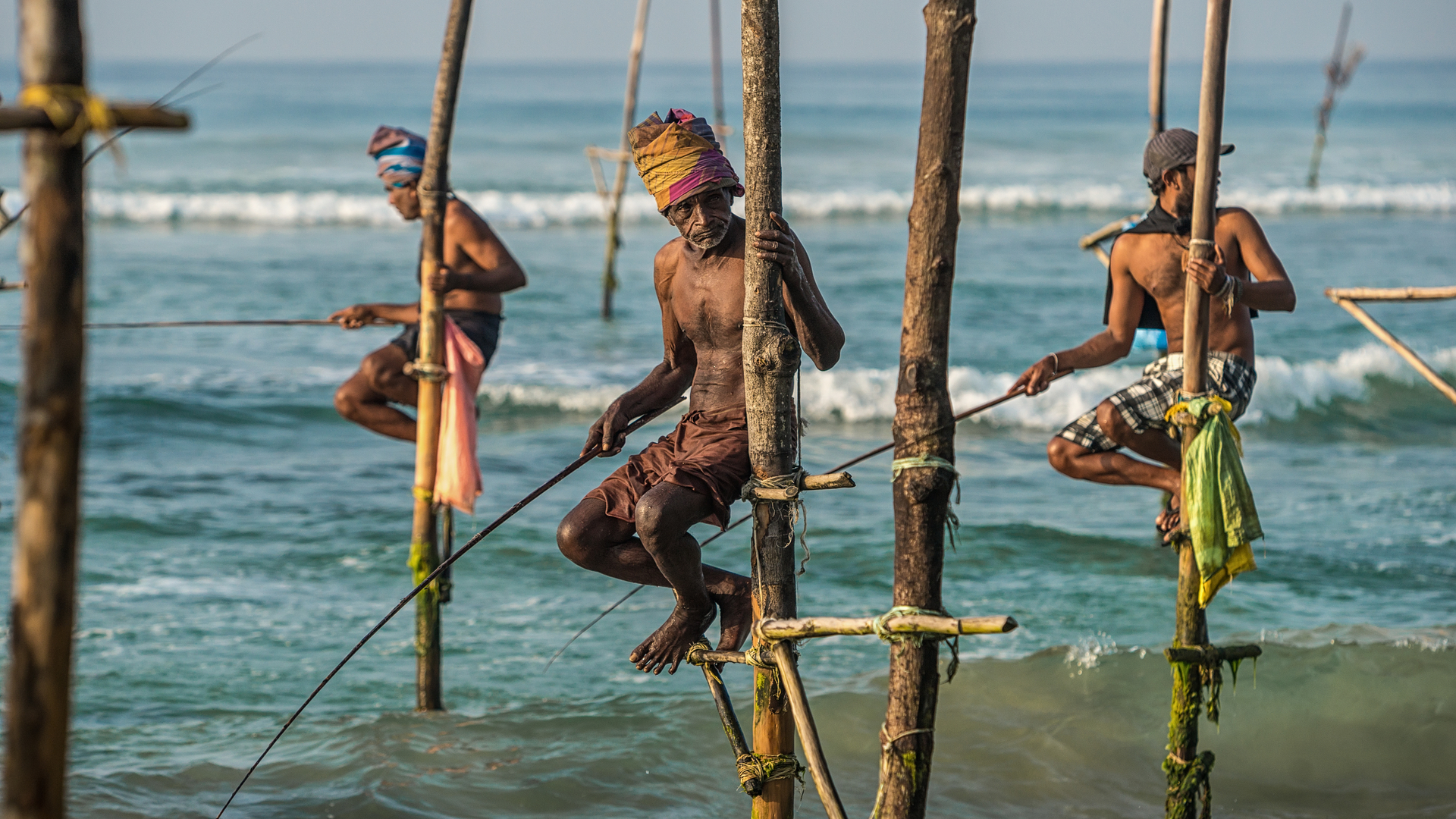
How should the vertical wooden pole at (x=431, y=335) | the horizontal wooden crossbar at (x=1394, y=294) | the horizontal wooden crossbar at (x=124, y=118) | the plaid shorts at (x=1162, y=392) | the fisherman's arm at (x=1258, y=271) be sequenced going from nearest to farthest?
the horizontal wooden crossbar at (x=124, y=118) → the fisherman's arm at (x=1258, y=271) → the horizontal wooden crossbar at (x=1394, y=294) → the plaid shorts at (x=1162, y=392) → the vertical wooden pole at (x=431, y=335)

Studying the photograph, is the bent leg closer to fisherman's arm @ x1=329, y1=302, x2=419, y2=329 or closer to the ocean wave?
fisherman's arm @ x1=329, y1=302, x2=419, y2=329

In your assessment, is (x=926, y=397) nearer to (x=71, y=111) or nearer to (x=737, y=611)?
(x=737, y=611)

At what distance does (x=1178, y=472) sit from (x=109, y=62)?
119 meters

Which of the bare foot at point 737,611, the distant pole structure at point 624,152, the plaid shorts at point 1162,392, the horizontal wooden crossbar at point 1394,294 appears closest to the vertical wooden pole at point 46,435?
the bare foot at point 737,611

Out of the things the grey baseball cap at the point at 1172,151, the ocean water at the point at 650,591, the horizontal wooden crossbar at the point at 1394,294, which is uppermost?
the grey baseball cap at the point at 1172,151

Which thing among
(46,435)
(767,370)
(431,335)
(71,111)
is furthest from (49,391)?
(431,335)

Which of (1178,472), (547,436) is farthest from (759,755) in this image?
(547,436)

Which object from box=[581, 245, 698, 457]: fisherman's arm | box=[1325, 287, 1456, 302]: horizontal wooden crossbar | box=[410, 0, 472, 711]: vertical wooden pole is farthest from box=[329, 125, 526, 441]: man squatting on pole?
box=[1325, 287, 1456, 302]: horizontal wooden crossbar

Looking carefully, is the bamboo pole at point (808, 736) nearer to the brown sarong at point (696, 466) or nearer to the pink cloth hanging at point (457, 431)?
the brown sarong at point (696, 466)

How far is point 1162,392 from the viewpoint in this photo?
472 cm

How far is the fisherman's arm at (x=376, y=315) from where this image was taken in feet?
19.3

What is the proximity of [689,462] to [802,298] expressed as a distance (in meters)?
0.58

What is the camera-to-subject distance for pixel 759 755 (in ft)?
11.8

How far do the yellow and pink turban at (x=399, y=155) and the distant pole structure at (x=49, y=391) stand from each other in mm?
3814
